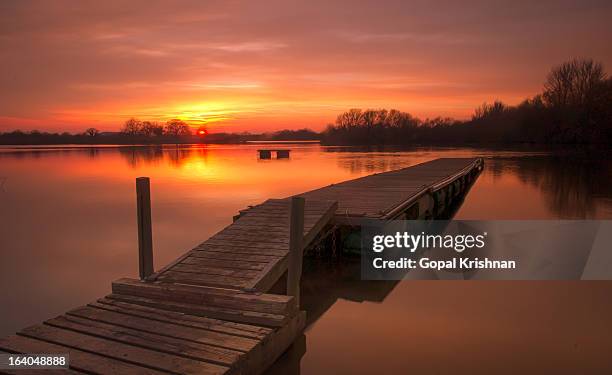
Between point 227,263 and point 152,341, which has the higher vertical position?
point 227,263

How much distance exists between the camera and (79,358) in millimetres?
4348

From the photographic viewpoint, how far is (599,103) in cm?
6041

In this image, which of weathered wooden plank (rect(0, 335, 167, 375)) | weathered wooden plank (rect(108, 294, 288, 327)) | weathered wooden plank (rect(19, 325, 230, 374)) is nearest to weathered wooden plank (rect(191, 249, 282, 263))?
weathered wooden plank (rect(108, 294, 288, 327))

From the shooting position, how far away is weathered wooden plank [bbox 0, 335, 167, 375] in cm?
414

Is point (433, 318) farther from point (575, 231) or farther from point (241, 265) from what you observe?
point (575, 231)

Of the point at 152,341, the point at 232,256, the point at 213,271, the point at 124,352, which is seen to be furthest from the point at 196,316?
the point at 232,256

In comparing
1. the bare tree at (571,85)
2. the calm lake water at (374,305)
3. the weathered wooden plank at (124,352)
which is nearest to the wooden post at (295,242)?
the calm lake water at (374,305)

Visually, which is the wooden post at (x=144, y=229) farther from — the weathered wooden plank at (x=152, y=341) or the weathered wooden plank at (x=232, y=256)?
the weathered wooden plank at (x=152, y=341)

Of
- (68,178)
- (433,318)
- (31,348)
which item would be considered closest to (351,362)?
(433,318)

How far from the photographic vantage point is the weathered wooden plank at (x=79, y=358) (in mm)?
4141

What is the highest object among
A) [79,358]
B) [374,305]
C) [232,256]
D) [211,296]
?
[232,256]

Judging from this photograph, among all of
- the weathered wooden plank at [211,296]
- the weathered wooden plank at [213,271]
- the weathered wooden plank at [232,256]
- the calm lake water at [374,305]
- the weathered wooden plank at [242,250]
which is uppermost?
the weathered wooden plank at [242,250]

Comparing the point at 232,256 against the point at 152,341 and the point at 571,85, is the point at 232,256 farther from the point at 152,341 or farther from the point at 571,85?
the point at 571,85

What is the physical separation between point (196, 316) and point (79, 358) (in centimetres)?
135
